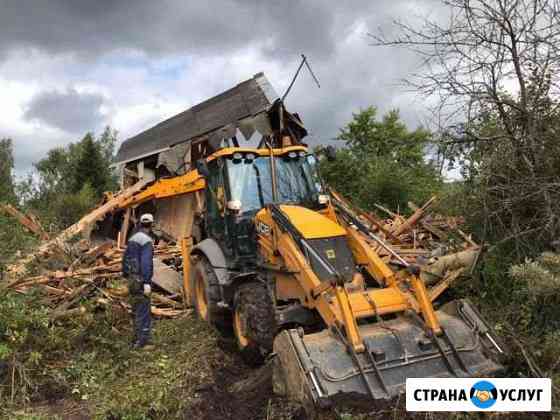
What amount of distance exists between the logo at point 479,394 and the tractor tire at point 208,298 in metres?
3.34

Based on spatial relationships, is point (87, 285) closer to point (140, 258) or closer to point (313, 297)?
point (140, 258)

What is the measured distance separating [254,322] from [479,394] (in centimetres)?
239

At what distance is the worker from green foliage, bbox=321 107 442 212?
3693mm

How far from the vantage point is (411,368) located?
14.7ft

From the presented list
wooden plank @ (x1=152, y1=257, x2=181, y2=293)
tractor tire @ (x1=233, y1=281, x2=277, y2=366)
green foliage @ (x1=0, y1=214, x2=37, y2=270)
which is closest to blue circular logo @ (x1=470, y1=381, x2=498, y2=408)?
tractor tire @ (x1=233, y1=281, x2=277, y2=366)

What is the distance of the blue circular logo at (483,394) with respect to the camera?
400 centimetres

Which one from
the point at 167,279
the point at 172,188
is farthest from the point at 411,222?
the point at 172,188

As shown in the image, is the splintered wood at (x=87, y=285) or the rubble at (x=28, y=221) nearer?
the splintered wood at (x=87, y=285)

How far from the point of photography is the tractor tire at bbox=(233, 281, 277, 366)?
543 centimetres

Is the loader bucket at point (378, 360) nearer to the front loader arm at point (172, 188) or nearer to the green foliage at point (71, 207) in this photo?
the front loader arm at point (172, 188)

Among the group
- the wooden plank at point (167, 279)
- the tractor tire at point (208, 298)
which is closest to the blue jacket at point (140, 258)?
the tractor tire at point (208, 298)

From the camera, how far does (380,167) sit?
64.7 ft

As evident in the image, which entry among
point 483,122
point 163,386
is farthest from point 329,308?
point 483,122

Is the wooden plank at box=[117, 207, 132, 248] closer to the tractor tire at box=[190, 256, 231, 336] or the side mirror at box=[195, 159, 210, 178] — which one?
the tractor tire at box=[190, 256, 231, 336]
